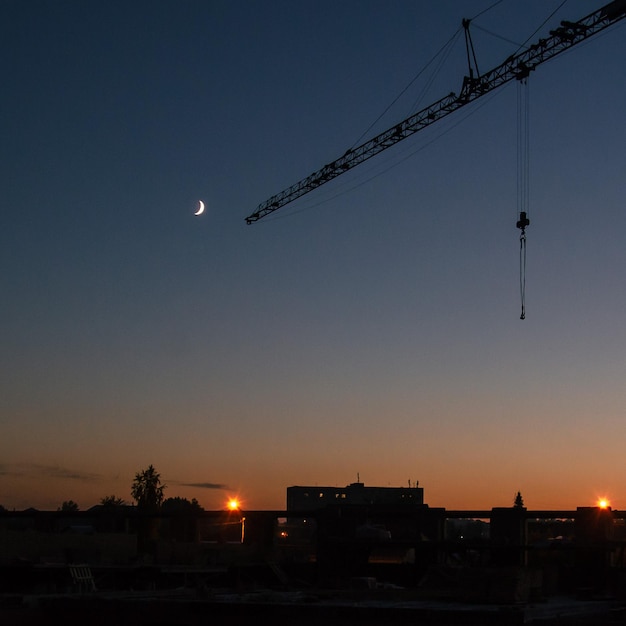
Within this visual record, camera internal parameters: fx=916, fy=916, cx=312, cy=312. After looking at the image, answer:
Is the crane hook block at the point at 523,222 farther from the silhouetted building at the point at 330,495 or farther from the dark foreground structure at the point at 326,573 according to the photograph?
the silhouetted building at the point at 330,495

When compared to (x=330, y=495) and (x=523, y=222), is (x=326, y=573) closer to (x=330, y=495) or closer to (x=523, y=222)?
(x=523, y=222)

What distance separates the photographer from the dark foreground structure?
87.5ft

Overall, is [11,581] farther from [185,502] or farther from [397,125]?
[185,502]

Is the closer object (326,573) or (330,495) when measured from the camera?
(326,573)

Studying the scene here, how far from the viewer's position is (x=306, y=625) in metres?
25.7

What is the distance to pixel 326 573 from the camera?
50.8 metres

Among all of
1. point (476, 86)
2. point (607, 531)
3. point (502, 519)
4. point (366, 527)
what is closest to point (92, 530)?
point (366, 527)

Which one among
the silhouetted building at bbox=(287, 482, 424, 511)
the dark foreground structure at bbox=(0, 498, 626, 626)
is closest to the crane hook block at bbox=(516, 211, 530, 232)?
the dark foreground structure at bbox=(0, 498, 626, 626)

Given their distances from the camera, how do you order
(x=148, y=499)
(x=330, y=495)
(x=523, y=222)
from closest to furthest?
(x=523, y=222), (x=148, y=499), (x=330, y=495)

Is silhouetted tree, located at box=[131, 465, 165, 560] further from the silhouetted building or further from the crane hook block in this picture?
the silhouetted building

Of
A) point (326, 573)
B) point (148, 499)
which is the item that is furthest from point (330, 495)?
point (326, 573)

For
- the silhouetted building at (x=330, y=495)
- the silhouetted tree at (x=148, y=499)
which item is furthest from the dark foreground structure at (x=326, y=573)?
the silhouetted building at (x=330, y=495)

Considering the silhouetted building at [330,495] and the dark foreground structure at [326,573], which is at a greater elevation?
the silhouetted building at [330,495]

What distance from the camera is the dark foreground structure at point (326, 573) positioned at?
26.7 m
